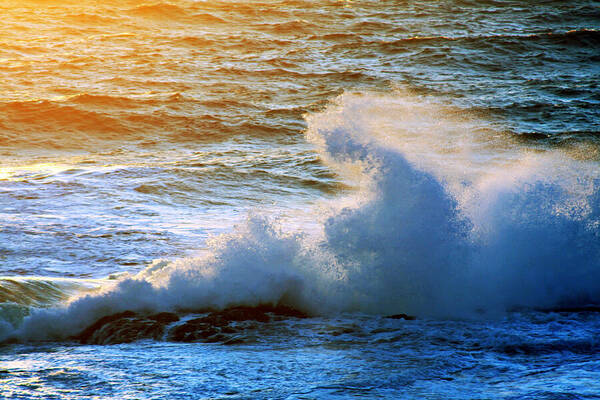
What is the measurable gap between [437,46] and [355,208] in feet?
58.0

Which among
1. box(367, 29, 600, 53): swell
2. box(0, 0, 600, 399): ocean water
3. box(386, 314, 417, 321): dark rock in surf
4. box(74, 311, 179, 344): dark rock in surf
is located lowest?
box(386, 314, 417, 321): dark rock in surf

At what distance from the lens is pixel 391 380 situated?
3.84m

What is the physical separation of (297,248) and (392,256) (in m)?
0.86

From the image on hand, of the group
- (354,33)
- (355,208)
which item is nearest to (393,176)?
(355,208)

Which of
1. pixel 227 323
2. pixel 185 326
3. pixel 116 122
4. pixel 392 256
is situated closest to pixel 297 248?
pixel 392 256


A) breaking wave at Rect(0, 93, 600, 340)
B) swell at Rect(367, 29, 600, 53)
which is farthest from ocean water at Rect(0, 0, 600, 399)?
swell at Rect(367, 29, 600, 53)

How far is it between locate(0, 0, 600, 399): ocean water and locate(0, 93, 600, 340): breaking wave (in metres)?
0.02

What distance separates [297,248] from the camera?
19.6 ft

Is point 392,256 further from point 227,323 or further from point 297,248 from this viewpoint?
point 227,323

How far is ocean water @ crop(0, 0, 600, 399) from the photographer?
4066mm

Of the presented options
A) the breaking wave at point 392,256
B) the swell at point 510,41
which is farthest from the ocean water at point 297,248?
the swell at point 510,41

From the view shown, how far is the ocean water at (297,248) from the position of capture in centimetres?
407

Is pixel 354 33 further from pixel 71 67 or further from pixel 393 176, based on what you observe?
pixel 393 176

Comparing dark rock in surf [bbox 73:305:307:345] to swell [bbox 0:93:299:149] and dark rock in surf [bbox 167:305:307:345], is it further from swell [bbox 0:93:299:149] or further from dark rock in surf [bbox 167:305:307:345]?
swell [bbox 0:93:299:149]
